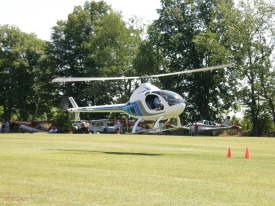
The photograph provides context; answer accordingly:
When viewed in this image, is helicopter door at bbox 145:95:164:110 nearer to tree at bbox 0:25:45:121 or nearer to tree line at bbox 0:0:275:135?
tree line at bbox 0:0:275:135

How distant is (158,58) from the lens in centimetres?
7006

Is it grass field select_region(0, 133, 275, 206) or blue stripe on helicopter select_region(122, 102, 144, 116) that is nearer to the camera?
grass field select_region(0, 133, 275, 206)

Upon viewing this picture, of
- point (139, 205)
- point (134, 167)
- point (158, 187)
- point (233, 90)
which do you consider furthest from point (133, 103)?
point (233, 90)

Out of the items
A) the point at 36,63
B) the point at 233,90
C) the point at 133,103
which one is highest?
the point at 36,63

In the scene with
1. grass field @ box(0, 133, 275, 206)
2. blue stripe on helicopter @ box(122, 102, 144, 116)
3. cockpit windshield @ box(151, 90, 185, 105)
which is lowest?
grass field @ box(0, 133, 275, 206)

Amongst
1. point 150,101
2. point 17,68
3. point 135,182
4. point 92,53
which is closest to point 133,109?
point 150,101

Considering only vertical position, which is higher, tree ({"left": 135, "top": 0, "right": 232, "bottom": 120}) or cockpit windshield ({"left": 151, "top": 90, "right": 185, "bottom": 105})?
tree ({"left": 135, "top": 0, "right": 232, "bottom": 120})

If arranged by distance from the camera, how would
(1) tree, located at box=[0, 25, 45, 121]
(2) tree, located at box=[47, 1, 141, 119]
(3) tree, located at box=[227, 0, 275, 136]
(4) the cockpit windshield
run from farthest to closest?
(1) tree, located at box=[0, 25, 45, 121] → (2) tree, located at box=[47, 1, 141, 119] → (3) tree, located at box=[227, 0, 275, 136] → (4) the cockpit windshield

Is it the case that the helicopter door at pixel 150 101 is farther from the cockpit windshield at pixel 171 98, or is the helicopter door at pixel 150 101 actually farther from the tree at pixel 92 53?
the tree at pixel 92 53

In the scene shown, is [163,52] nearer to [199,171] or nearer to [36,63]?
[36,63]

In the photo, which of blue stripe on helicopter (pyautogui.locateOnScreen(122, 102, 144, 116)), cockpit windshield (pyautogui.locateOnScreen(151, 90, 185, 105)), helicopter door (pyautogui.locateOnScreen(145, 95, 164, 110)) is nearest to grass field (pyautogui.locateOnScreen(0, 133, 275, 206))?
cockpit windshield (pyautogui.locateOnScreen(151, 90, 185, 105))

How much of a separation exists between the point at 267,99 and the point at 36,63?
4090cm

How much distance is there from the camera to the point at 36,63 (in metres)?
76.8

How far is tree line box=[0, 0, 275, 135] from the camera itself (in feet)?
183
